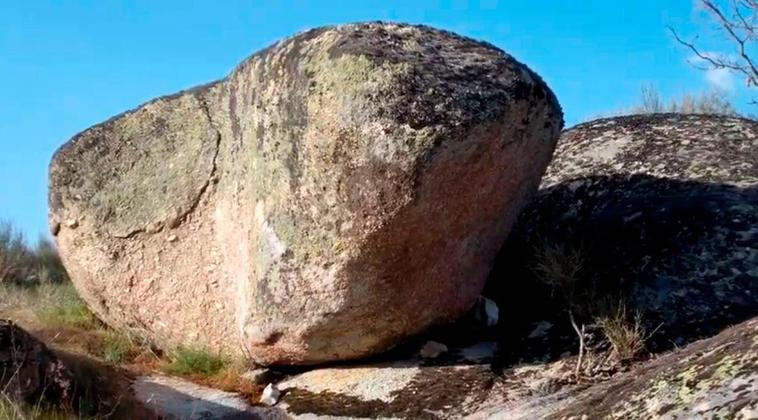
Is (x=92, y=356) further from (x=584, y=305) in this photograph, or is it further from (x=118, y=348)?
(x=584, y=305)

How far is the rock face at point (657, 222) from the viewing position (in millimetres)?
4980

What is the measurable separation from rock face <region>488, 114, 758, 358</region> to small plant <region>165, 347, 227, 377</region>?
163cm

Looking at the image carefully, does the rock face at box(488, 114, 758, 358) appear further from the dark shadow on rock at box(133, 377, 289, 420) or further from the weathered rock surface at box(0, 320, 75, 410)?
the weathered rock surface at box(0, 320, 75, 410)

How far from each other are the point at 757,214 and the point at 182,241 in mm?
3227

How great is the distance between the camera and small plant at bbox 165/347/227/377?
561 centimetres

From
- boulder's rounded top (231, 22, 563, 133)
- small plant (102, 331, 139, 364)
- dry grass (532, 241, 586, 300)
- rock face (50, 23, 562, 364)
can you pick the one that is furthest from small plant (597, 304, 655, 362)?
small plant (102, 331, 139, 364)

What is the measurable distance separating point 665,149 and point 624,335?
215 centimetres

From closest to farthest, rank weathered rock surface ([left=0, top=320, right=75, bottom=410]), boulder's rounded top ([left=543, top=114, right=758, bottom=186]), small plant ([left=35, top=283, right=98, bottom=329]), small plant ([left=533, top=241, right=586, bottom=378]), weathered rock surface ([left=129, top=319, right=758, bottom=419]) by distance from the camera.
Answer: weathered rock surface ([left=129, top=319, right=758, bottom=419]), weathered rock surface ([left=0, top=320, right=75, bottom=410]), small plant ([left=533, top=241, right=586, bottom=378]), boulder's rounded top ([left=543, top=114, right=758, bottom=186]), small plant ([left=35, top=283, right=98, bottom=329])

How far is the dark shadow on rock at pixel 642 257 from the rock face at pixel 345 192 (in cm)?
46

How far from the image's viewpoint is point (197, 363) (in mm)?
5645

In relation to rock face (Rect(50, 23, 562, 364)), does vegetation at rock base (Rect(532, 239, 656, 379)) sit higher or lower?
lower

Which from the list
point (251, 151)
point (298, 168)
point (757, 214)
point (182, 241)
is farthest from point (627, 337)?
point (182, 241)

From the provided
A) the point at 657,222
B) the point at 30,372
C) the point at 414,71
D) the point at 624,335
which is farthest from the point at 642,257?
the point at 30,372

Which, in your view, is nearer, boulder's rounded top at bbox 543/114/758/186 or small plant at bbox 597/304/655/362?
small plant at bbox 597/304/655/362
